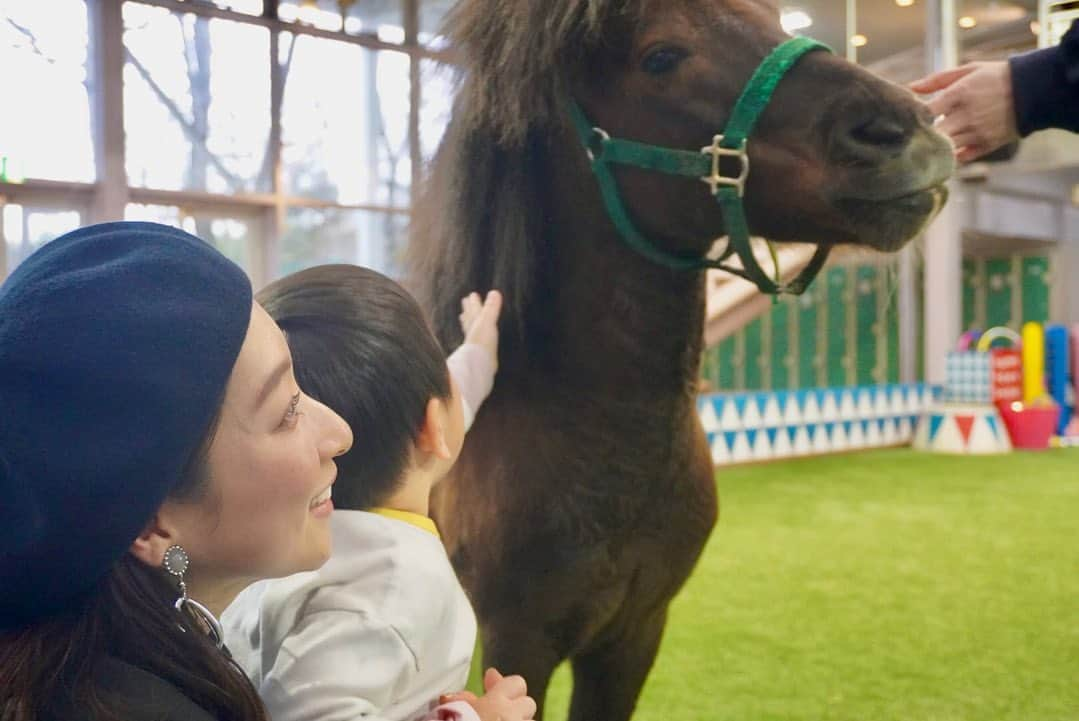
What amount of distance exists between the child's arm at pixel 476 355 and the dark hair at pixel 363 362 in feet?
0.44

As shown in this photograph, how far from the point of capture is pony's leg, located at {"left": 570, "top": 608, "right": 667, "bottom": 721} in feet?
3.42

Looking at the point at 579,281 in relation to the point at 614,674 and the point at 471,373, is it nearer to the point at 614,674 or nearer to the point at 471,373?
the point at 471,373

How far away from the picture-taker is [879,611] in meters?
2.21

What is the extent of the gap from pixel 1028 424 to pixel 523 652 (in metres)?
4.98

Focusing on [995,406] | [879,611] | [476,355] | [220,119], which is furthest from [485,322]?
[995,406]

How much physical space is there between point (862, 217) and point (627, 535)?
377 mm

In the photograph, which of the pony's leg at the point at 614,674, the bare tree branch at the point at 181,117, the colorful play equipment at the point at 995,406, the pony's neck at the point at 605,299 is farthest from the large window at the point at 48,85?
the colorful play equipment at the point at 995,406

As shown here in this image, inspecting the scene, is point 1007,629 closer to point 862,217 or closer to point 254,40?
point 862,217

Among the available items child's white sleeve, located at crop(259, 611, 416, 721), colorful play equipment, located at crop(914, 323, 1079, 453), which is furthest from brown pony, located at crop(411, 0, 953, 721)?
colorful play equipment, located at crop(914, 323, 1079, 453)

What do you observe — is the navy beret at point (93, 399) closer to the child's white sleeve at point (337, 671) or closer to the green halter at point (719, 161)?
the child's white sleeve at point (337, 671)

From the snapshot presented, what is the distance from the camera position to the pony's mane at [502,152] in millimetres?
868

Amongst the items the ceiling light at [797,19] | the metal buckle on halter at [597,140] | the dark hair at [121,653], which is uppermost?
the ceiling light at [797,19]

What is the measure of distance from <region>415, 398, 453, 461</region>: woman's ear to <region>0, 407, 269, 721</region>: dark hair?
201 millimetres

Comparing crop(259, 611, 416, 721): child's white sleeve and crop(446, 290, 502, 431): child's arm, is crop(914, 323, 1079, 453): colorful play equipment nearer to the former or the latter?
crop(446, 290, 502, 431): child's arm
